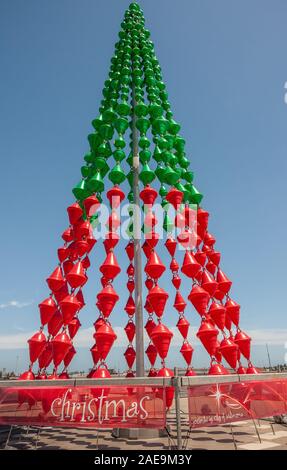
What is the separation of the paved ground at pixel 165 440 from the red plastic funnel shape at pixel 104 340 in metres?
2.25

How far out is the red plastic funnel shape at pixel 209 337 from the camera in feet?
34.5

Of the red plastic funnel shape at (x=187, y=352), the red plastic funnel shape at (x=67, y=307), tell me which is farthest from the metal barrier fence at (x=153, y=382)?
the red plastic funnel shape at (x=187, y=352)

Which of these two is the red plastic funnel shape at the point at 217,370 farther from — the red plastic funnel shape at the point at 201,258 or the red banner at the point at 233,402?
the red plastic funnel shape at the point at 201,258

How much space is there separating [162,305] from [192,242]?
3204mm

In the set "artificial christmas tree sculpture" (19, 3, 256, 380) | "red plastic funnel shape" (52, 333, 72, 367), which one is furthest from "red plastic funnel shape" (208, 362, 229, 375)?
"red plastic funnel shape" (52, 333, 72, 367)

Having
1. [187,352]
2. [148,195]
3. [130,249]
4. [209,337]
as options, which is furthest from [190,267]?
[130,249]

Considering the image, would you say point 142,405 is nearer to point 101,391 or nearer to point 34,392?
point 101,391

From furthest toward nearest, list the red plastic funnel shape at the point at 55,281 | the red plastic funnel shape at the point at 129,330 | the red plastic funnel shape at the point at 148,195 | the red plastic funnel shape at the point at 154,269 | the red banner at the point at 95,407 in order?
the red plastic funnel shape at the point at 129,330 → the red plastic funnel shape at the point at 148,195 → the red plastic funnel shape at the point at 55,281 → the red plastic funnel shape at the point at 154,269 → the red banner at the point at 95,407

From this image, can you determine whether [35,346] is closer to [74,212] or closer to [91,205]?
[74,212]

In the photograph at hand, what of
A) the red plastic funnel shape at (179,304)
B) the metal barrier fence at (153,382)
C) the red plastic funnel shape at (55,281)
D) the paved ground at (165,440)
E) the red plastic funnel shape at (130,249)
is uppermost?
the red plastic funnel shape at (130,249)

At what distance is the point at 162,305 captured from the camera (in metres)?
10.7

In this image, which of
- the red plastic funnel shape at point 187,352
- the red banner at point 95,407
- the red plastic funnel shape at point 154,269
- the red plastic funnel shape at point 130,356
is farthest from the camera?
the red plastic funnel shape at point 130,356

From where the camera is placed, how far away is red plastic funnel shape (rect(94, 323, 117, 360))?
399 inches
